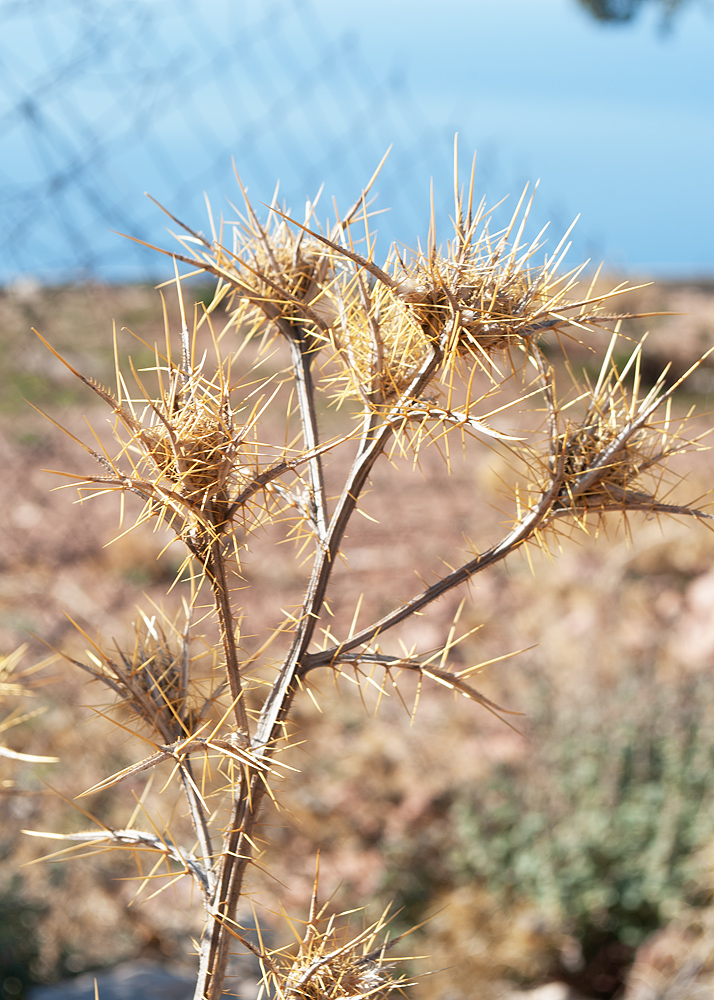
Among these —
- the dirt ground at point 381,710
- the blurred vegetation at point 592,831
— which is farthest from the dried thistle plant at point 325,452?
the blurred vegetation at point 592,831

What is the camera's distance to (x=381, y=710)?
2.79 metres

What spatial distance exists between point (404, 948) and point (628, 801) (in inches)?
27.4

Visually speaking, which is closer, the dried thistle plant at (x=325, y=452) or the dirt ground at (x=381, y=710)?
the dried thistle plant at (x=325, y=452)

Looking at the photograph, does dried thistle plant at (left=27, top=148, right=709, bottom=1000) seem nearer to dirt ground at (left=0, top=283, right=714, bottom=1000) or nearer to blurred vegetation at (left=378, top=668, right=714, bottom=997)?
dirt ground at (left=0, top=283, right=714, bottom=1000)

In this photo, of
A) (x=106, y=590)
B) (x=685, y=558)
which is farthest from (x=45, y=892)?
(x=685, y=558)

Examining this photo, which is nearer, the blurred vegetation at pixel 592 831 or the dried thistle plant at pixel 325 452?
the dried thistle plant at pixel 325 452

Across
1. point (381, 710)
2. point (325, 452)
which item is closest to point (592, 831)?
point (381, 710)

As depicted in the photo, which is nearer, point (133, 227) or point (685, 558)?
point (133, 227)

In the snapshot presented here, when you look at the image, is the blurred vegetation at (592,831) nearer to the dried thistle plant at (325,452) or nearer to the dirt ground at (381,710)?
the dirt ground at (381,710)

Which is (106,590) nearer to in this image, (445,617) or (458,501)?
(445,617)

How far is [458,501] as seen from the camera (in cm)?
490

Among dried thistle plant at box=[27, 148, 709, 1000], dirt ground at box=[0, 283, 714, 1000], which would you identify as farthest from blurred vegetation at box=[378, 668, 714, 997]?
dried thistle plant at box=[27, 148, 709, 1000]

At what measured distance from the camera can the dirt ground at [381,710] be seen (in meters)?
1.90

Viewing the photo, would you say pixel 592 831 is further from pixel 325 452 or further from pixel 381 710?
pixel 325 452
